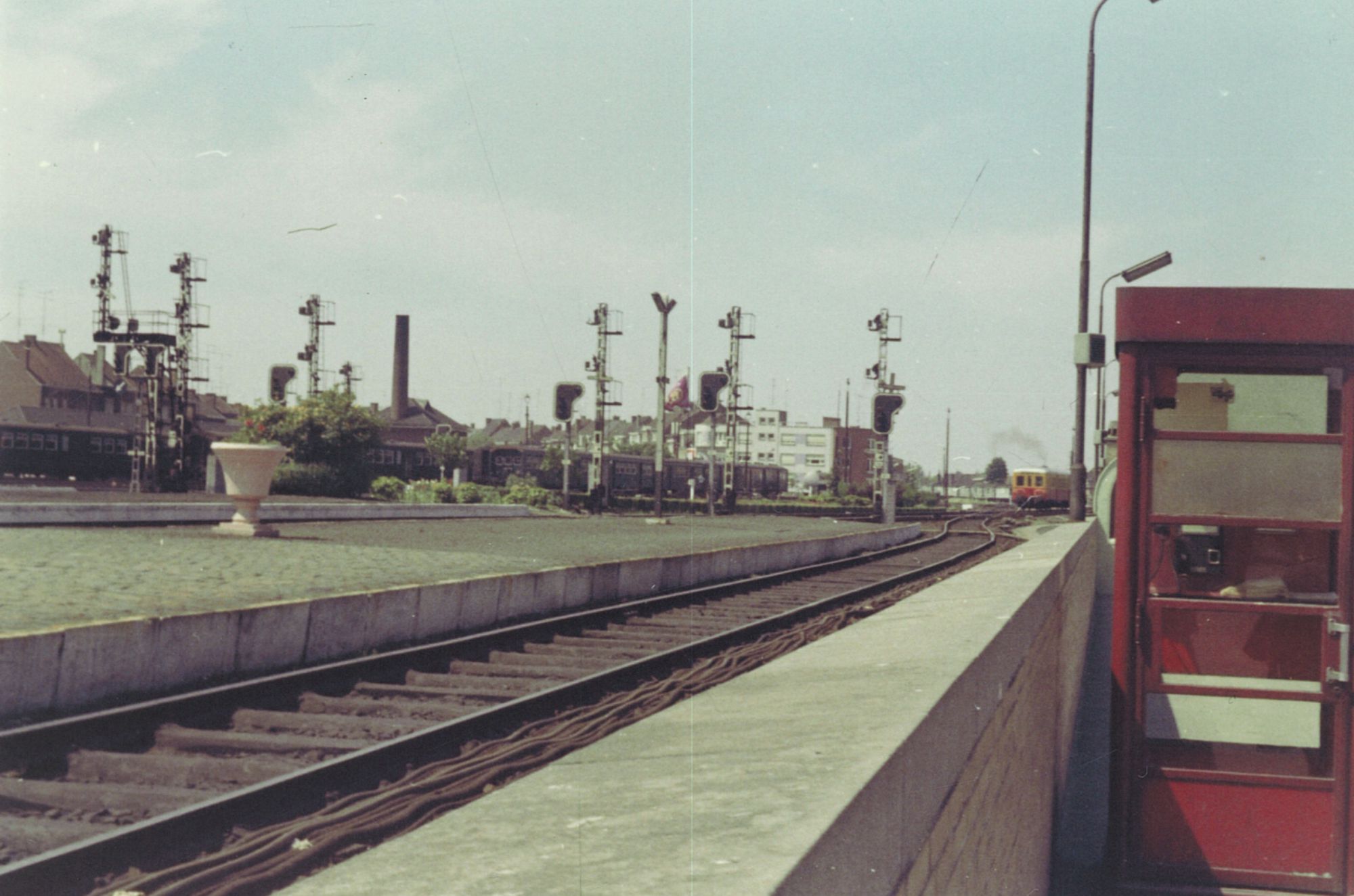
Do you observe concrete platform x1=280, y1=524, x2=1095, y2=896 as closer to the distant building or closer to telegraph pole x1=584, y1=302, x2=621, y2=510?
telegraph pole x1=584, y1=302, x2=621, y2=510

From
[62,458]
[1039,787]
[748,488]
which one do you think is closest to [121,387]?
[62,458]

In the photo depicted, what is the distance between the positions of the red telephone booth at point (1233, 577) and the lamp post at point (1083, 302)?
18029 millimetres

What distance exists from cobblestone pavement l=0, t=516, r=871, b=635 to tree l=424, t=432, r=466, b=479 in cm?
4169

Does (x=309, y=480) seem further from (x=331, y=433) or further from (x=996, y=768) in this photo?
(x=996, y=768)

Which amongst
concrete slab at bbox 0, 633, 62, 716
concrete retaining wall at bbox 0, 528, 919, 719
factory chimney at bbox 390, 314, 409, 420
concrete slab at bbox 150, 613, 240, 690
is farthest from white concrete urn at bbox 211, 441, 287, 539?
factory chimney at bbox 390, 314, 409, 420

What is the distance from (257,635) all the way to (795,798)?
22.4ft

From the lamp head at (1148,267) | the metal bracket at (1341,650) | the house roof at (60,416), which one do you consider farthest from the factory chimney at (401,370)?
the metal bracket at (1341,650)

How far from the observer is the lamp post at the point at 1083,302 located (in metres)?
23.4

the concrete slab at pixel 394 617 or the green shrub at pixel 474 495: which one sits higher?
the green shrub at pixel 474 495

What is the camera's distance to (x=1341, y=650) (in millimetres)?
5457

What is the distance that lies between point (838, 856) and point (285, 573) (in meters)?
10.5

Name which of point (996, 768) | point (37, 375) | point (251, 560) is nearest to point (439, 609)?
point (251, 560)

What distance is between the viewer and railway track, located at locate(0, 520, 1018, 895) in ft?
13.8

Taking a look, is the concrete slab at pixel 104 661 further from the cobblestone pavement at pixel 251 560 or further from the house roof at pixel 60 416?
the house roof at pixel 60 416
